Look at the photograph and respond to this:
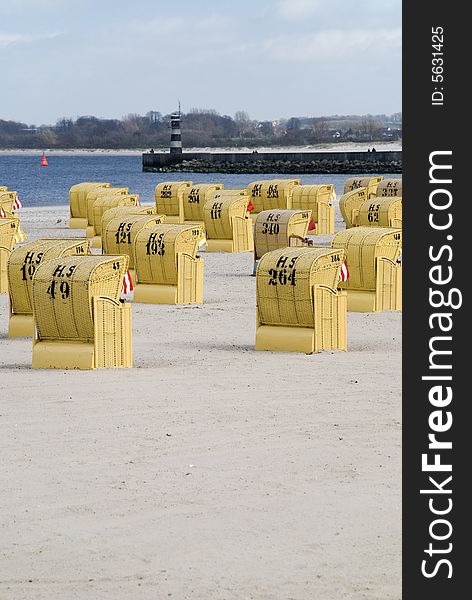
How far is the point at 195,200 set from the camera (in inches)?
Answer: 1281

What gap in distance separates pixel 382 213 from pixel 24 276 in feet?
44.0

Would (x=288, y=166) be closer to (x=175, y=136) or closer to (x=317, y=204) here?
(x=175, y=136)

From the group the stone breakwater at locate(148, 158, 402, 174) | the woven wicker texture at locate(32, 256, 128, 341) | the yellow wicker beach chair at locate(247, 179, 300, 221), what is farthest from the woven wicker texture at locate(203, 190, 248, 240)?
the stone breakwater at locate(148, 158, 402, 174)

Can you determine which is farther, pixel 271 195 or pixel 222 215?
pixel 271 195

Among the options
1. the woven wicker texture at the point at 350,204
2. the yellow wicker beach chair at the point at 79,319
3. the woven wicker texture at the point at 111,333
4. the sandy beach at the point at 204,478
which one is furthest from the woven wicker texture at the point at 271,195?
the woven wicker texture at the point at 111,333

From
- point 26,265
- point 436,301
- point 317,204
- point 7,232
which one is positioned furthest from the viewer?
point 317,204

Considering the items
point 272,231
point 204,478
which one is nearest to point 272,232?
point 272,231

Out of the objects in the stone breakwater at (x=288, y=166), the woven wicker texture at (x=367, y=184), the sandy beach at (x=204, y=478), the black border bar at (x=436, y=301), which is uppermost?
the black border bar at (x=436, y=301)

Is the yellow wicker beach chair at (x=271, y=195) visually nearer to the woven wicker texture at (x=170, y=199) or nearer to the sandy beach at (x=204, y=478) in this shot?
the woven wicker texture at (x=170, y=199)

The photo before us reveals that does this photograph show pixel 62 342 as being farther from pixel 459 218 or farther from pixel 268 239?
pixel 268 239

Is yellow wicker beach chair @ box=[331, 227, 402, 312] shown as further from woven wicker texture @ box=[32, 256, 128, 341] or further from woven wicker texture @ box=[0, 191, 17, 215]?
woven wicker texture @ box=[0, 191, 17, 215]

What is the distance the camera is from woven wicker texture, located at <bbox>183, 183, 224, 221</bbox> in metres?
32.4

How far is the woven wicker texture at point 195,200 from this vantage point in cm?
3238

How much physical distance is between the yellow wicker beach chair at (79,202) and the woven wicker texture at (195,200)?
14.5 ft
